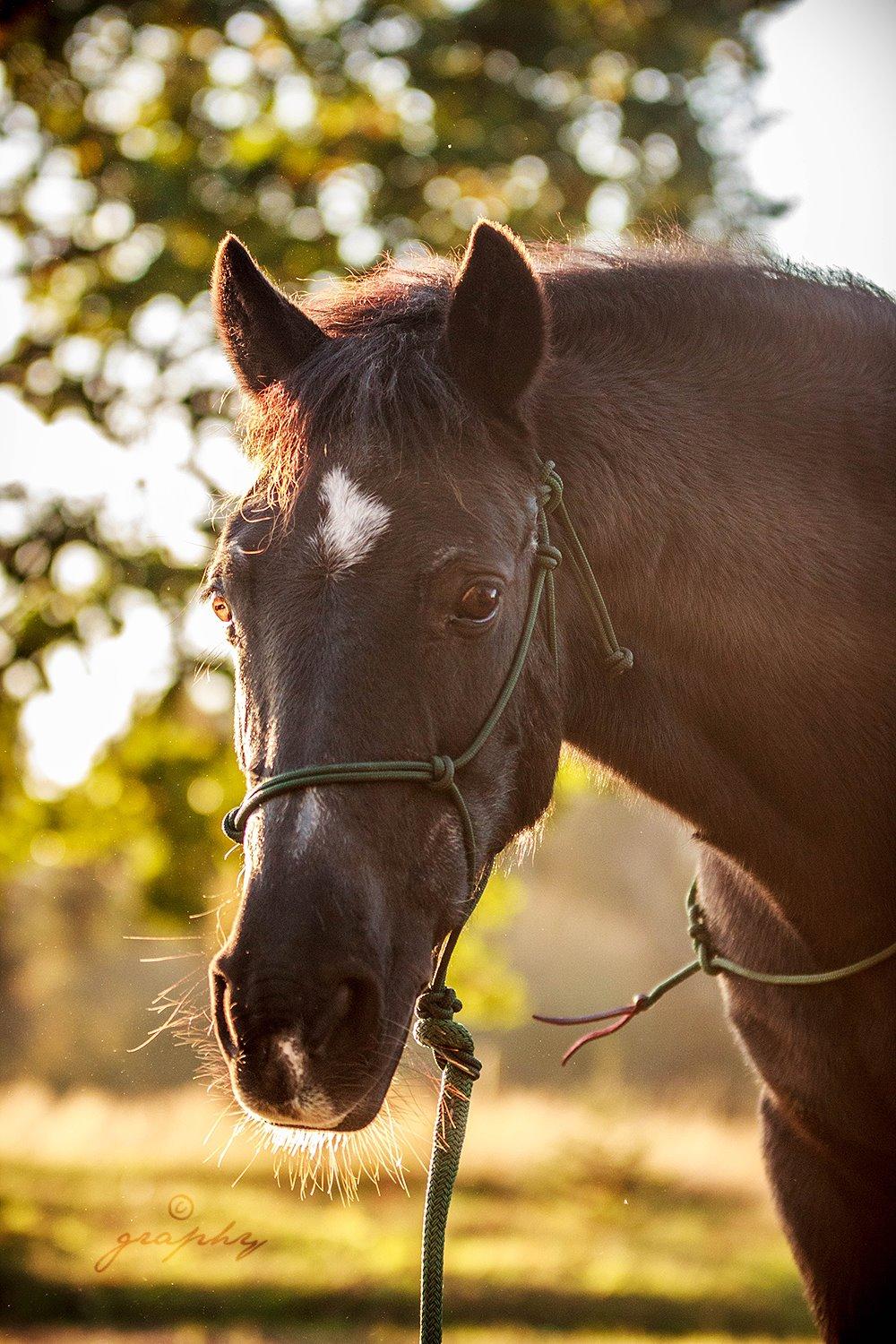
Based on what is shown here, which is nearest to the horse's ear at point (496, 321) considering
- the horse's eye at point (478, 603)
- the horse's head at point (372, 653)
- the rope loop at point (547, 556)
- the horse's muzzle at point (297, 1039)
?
the horse's head at point (372, 653)

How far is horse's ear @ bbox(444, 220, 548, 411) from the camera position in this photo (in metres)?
2.45

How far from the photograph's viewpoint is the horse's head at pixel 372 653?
2047 millimetres

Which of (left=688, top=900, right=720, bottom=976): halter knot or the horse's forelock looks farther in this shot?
(left=688, top=900, right=720, bottom=976): halter knot

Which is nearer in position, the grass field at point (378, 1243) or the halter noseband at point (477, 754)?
the halter noseband at point (477, 754)

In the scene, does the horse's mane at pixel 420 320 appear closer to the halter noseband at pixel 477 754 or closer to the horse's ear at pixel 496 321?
the horse's ear at pixel 496 321

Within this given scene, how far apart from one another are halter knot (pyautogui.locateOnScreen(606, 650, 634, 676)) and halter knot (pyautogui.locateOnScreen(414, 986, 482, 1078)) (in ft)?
2.76

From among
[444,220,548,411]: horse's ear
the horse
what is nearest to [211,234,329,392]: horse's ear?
the horse

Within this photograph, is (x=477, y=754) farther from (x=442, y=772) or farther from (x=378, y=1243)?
(x=378, y=1243)

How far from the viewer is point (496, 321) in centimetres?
251

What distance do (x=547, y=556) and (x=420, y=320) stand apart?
67 cm

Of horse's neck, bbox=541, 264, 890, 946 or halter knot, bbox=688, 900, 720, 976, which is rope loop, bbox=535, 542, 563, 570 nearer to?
horse's neck, bbox=541, 264, 890, 946

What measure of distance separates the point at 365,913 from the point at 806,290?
215 centimetres

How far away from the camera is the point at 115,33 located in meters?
7.65
